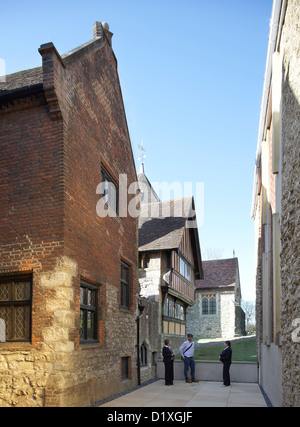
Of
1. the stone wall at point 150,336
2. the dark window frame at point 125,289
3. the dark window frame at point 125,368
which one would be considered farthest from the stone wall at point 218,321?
the dark window frame at point 125,368

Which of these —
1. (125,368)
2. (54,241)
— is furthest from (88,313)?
(125,368)

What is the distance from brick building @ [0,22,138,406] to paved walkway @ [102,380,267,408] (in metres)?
0.85

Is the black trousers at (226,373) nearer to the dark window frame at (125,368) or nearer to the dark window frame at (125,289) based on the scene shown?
the dark window frame at (125,368)

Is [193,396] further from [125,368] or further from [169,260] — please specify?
[169,260]

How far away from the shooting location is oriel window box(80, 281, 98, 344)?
10500 mm

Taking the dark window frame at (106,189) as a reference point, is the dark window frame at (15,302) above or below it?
below

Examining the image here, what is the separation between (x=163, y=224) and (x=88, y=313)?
40.1ft

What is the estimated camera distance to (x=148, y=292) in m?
20.2

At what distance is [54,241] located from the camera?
30.0ft

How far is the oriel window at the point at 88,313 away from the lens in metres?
10.5

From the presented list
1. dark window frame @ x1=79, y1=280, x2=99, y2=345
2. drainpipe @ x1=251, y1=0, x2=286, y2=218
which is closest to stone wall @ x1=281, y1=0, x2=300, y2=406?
drainpipe @ x1=251, y1=0, x2=286, y2=218

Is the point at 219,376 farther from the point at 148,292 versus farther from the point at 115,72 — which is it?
the point at 115,72

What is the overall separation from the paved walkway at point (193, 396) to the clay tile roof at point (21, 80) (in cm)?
780
